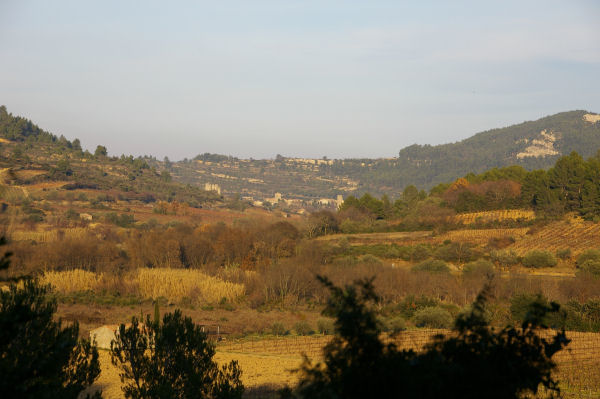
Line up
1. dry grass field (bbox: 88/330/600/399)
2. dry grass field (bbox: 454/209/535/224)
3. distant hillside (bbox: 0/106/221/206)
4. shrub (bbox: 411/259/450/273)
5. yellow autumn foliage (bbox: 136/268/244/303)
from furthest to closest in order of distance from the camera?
distant hillside (bbox: 0/106/221/206), dry grass field (bbox: 454/209/535/224), shrub (bbox: 411/259/450/273), yellow autumn foliage (bbox: 136/268/244/303), dry grass field (bbox: 88/330/600/399)

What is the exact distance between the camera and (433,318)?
3619cm

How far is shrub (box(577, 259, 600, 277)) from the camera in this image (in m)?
44.1

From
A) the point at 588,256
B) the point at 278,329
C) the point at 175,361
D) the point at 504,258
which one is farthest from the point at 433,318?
the point at 175,361

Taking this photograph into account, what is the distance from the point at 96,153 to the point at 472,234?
10312 cm

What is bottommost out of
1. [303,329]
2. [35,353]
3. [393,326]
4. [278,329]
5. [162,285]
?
[278,329]

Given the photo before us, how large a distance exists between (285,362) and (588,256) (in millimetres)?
33831

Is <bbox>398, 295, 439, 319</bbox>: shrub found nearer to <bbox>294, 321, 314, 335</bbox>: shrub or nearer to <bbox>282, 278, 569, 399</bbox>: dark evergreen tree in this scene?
<bbox>294, 321, 314, 335</bbox>: shrub

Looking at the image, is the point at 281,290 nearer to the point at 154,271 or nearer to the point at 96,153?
the point at 154,271

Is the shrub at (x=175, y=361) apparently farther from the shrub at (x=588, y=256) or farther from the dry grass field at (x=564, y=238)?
the dry grass field at (x=564, y=238)

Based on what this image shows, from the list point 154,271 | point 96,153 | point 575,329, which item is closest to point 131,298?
point 154,271

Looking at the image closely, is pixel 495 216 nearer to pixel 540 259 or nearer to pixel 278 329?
A: pixel 540 259

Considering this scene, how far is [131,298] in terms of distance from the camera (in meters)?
44.5

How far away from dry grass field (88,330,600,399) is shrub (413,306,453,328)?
4.80 meters

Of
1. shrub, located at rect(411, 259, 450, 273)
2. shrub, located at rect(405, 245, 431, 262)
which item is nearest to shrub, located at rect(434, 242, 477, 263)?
shrub, located at rect(405, 245, 431, 262)
